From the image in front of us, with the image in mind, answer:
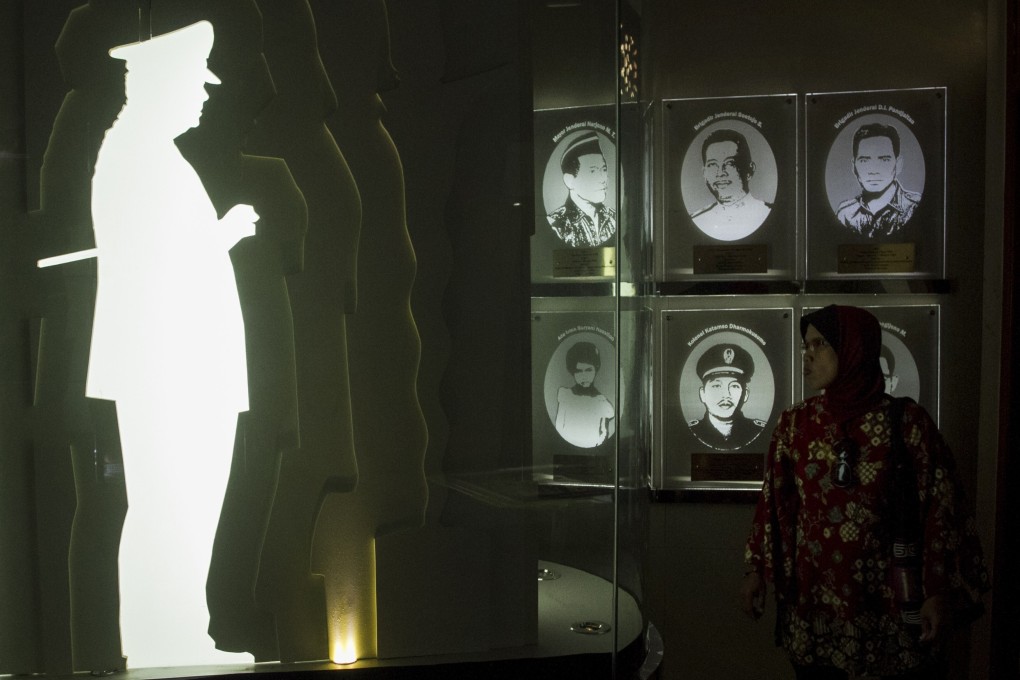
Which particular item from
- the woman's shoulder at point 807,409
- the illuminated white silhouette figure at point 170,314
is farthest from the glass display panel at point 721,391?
the illuminated white silhouette figure at point 170,314

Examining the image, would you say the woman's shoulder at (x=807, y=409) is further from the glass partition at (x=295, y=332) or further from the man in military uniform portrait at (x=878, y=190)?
the man in military uniform portrait at (x=878, y=190)

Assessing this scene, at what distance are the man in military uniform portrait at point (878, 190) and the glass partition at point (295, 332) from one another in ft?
4.43

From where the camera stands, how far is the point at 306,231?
1703 mm

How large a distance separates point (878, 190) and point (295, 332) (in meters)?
1.91

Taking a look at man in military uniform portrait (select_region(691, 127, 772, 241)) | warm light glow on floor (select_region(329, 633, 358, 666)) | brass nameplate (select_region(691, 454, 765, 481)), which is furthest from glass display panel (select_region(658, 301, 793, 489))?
warm light glow on floor (select_region(329, 633, 358, 666))

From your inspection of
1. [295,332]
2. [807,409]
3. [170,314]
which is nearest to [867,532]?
[807,409]

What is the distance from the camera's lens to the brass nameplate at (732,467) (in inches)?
111

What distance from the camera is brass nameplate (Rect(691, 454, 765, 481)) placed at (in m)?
2.82

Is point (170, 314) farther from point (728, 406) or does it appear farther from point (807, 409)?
point (728, 406)

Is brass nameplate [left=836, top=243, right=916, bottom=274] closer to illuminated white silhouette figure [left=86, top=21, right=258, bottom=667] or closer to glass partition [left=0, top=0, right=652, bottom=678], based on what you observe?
glass partition [left=0, top=0, right=652, bottom=678]

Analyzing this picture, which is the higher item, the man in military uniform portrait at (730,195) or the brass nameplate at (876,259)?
the man in military uniform portrait at (730,195)

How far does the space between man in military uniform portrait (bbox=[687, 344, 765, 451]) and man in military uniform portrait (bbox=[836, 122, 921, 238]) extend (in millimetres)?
542

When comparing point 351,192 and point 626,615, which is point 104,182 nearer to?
point 351,192

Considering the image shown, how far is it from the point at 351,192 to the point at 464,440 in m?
0.53
